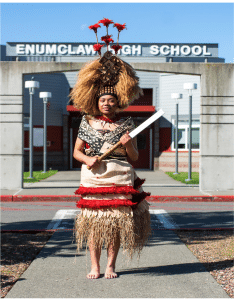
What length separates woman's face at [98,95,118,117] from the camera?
4.22 m

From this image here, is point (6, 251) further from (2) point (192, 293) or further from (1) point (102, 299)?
(2) point (192, 293)

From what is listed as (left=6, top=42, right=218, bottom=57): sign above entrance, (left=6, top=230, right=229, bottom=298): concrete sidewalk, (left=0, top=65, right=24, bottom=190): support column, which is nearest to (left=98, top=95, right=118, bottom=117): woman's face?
(left=6, top=230, right=229, bottom=298): concrete sidewalk

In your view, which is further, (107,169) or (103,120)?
(103,120)

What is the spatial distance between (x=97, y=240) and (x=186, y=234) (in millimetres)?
2952

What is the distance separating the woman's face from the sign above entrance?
21346 mm

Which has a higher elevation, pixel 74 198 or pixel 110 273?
pixel 110 273

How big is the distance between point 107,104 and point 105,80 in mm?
265

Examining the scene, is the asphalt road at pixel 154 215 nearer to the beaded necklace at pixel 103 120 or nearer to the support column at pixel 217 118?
the support column at pixel 217 118

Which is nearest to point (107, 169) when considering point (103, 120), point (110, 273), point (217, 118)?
point (103, 120)

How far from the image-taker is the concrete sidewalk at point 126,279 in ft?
12.6

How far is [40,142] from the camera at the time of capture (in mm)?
22234

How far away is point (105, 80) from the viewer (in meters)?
4.27

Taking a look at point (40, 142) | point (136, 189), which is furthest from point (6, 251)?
point (40, 142)

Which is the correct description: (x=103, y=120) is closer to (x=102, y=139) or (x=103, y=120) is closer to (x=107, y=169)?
(x=102, y=139)
